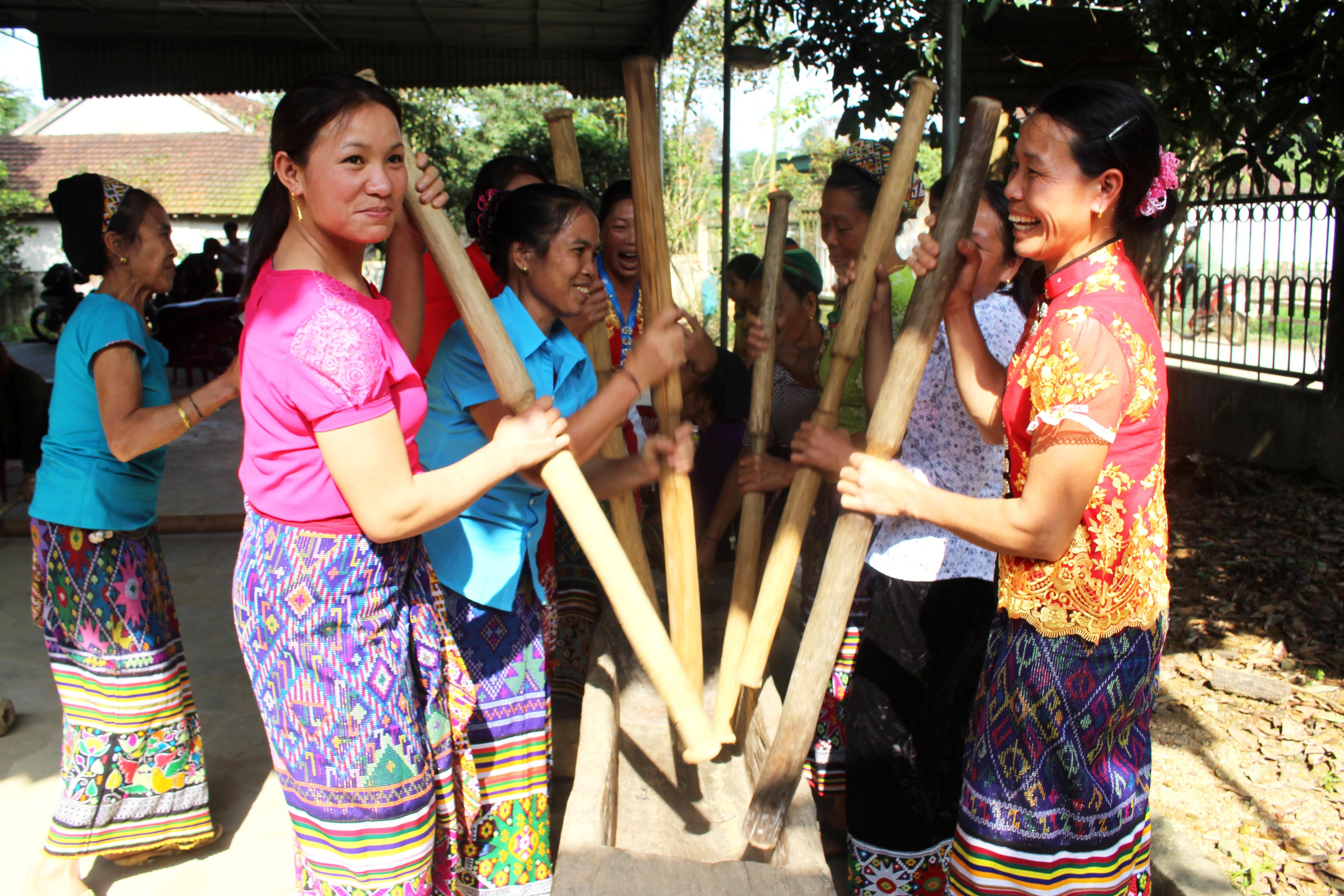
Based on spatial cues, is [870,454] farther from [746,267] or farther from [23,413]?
[23,413]

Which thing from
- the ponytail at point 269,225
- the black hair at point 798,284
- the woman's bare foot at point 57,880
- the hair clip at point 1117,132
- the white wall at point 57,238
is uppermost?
the white wall at point 57,238

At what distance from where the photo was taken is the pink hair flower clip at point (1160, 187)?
157cm

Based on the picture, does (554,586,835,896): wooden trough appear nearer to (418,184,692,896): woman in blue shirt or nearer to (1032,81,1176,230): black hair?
(418,184,692,896): woman in blue shirt

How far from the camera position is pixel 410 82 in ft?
24.1

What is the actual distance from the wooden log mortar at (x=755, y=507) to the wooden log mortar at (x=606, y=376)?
0.22 meters

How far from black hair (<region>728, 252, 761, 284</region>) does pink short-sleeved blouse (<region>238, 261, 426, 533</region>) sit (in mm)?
3128

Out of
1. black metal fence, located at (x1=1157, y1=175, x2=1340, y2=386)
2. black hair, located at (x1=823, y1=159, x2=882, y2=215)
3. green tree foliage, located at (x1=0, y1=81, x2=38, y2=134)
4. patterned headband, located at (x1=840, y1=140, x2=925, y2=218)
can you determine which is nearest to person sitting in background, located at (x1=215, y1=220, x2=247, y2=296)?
black metal fence, located at (x1=1157, y1=175, x2=1340, y2=386)

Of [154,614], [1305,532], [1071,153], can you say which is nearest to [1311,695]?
[1305,532]

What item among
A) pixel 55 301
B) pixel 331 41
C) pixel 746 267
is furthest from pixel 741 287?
pixel 55 301

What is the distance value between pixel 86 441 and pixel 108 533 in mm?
235

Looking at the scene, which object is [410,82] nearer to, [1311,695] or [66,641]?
[66,641]

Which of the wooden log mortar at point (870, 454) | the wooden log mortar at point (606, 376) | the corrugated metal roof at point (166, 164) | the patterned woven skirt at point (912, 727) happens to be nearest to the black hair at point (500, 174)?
the wooden log mortar at point (606, 376)

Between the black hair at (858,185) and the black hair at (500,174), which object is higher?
the black hair at (500,174)

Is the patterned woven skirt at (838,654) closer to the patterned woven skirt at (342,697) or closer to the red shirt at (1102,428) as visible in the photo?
the red shirt at (1102,428)
